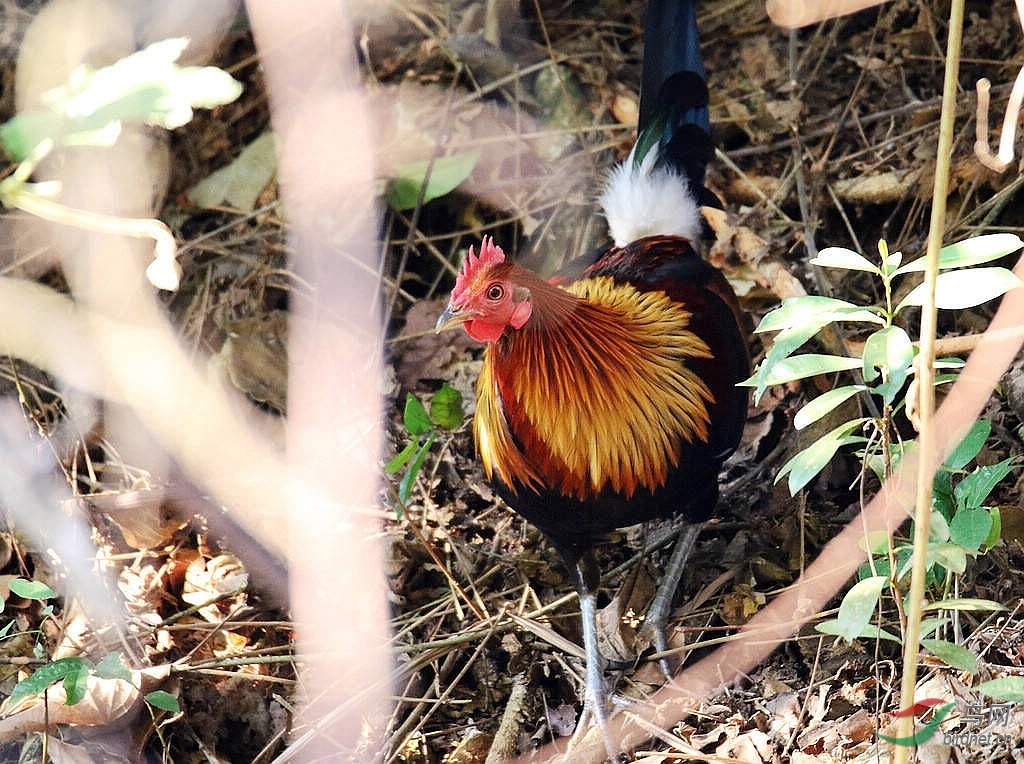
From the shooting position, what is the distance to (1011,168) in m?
3.79

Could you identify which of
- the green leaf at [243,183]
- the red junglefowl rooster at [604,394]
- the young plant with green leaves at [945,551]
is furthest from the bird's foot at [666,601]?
the green leaf at [243,183]

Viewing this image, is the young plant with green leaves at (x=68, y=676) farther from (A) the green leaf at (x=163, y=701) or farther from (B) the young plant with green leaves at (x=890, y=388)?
(B) the young plant with green leaves at (x=890, y=388)

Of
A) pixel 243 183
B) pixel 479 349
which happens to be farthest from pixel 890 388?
pixel 243 183

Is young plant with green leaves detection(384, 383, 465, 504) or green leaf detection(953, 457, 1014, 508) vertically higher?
green leaf detection(953, 457, 1014, 508)

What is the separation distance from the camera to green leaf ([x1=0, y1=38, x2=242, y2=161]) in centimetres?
126

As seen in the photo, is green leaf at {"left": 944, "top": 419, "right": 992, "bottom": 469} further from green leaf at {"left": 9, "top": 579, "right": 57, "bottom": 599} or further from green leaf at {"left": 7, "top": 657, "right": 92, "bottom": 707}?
green leaf at {"left": 9, "top": 579, "right": 57, "bottom": 599}

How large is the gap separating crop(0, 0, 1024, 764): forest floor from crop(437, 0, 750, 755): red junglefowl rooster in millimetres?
290

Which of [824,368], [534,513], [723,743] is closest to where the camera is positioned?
[824,368]

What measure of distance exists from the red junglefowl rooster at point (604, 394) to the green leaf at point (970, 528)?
91 cm

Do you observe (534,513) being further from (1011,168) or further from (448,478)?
(1011,168)

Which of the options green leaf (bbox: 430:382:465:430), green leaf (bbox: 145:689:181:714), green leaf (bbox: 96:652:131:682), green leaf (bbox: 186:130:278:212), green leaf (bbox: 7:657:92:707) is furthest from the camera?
green leaf (bbox: 186:130:278:212)

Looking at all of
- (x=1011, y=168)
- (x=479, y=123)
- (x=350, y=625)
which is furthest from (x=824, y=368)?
(x=479, y=123)

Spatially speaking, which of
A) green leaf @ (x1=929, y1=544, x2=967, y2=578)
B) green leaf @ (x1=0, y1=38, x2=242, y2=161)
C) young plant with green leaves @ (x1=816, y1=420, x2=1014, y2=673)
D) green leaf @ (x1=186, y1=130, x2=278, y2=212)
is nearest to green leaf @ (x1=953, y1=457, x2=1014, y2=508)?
young plant with green leaves @ (x1=816, y1=420, x2=1014, y2=673)

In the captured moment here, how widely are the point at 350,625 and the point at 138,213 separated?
2.09 m
